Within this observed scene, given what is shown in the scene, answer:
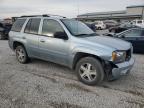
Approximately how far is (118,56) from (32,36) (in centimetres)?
302

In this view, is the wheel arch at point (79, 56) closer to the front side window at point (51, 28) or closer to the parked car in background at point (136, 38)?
the front side window at point (51, 28)

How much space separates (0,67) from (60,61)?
241cm

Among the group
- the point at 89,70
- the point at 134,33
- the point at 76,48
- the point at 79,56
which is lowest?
the point at 89,70

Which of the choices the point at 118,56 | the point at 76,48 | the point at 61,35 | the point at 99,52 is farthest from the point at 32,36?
the point at 118,56

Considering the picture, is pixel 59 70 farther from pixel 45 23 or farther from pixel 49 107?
pixel 49 107

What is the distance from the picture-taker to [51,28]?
5.55 metres

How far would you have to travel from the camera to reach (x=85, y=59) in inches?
183

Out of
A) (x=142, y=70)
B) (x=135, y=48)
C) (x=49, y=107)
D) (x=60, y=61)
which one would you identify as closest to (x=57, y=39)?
(x=60, y=61)

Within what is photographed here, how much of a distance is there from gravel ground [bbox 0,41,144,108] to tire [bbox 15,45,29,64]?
66 cm

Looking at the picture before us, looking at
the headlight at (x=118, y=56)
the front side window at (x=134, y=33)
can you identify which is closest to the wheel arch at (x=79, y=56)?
the headlight at (x=118, y=56)

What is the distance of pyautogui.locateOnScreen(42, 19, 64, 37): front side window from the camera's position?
5320mm

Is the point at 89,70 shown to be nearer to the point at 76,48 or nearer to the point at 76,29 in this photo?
the point at 76,48

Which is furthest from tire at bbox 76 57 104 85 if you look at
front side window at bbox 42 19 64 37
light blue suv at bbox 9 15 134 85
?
front side window at bbox 42 19 64 37

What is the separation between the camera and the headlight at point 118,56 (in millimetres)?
4277
